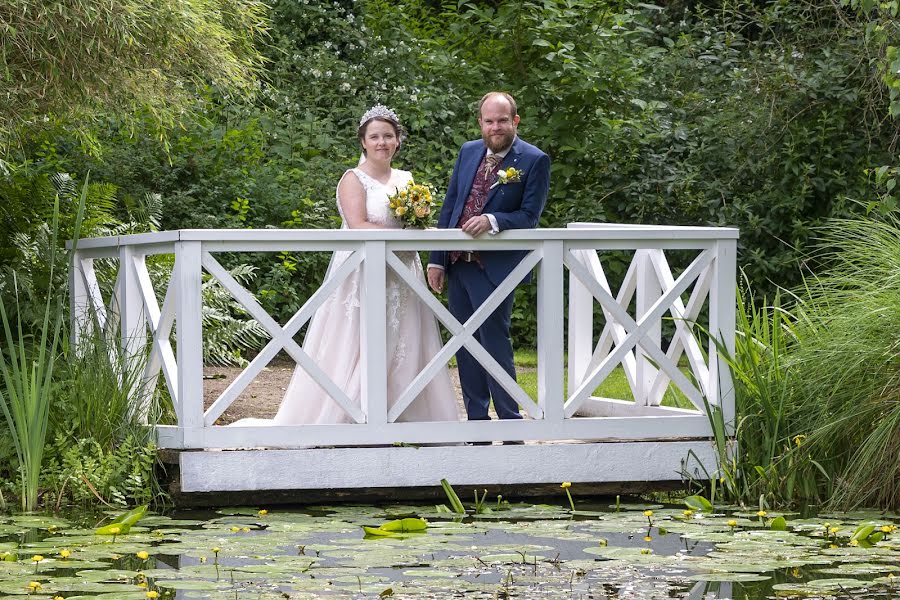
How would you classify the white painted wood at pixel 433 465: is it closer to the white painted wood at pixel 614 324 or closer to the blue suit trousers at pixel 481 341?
the blue suit trousers at pixel 481 341

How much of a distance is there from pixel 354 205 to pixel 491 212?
0.68m

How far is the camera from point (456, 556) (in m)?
4.99

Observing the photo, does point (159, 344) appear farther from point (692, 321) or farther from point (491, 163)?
point (692, 321)

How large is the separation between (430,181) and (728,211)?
8.68 ft

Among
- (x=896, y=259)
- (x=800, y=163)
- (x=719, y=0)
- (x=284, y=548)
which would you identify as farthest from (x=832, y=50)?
(x=284, y=548)

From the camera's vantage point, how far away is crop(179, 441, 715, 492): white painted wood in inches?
242

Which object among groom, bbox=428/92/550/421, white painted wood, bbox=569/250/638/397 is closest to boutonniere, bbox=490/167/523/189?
groom, bbox=428/92/550/421

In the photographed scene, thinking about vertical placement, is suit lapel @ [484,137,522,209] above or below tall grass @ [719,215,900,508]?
above

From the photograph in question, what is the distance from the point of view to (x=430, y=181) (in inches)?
480

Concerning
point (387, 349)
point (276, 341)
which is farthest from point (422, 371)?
point (276, 341)

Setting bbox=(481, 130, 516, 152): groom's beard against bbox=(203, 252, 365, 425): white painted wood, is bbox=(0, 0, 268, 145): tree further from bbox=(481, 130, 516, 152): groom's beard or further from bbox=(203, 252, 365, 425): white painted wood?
bbox=(481, 130, 516, 152): groom's beard

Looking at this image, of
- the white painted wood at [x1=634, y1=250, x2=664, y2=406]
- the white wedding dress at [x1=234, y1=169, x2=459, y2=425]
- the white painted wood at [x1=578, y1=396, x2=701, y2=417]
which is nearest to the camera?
the white wedding dress at [x1=234, y1=169, x2=459, y2=425]

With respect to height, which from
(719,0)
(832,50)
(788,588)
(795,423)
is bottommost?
(788,588)

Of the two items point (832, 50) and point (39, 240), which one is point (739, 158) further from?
point (39, 240)
